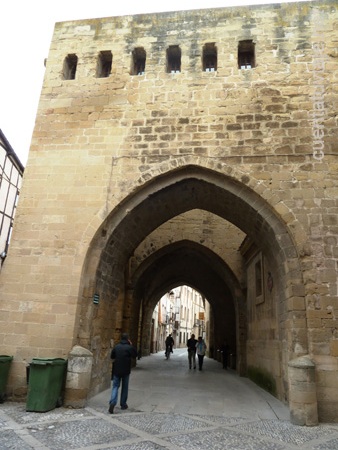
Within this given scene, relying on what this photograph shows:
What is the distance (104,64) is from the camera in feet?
27.6

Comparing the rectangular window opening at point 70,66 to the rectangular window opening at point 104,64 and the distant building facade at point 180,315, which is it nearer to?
the rectangular window opening at point 104,64

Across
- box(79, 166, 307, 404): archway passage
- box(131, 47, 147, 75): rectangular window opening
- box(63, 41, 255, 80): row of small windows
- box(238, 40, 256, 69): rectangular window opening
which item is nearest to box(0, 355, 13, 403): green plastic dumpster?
box(79, 166, 307, 404): archway passage

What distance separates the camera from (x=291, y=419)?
5.23m

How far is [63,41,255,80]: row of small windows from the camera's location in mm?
7895

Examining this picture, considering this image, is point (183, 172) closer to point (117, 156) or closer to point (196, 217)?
point (117, 156)

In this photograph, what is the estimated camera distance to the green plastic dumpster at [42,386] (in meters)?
5.34

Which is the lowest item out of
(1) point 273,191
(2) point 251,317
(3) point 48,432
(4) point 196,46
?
(3) point 48,432

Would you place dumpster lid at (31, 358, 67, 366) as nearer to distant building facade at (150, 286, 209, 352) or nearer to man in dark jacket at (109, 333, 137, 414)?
man in dark jacket at (109, 333, 137, 414)

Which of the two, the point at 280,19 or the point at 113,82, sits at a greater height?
the point at 280,19

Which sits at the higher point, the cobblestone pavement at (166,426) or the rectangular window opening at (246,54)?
the rectangular window opening at (246,54)

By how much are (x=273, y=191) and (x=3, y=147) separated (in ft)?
34.2

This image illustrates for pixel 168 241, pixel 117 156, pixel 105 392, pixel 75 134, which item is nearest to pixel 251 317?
pixel 168 241

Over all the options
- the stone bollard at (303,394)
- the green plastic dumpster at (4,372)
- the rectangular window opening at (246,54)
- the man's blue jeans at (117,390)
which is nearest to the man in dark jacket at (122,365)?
the man's blue jeans at (117,390)

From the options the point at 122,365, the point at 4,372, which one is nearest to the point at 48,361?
the point at 4,372
